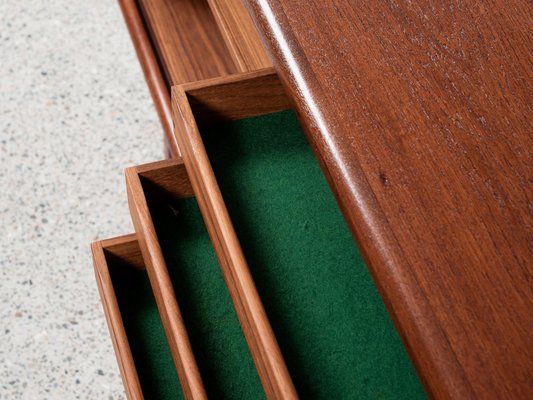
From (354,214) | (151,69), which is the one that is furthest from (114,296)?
(151,69)

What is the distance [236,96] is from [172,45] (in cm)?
43

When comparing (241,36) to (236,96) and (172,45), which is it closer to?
(236,96)

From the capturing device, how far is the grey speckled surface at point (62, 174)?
1.05m

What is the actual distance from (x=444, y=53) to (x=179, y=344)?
33 centimetres

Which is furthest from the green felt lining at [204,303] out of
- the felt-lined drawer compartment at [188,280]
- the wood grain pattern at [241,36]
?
the wood grain pattern at [241,36]

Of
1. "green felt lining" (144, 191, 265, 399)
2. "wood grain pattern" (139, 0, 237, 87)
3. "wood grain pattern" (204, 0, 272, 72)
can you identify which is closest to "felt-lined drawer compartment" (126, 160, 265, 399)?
"green felt lining" (144, 191, 265, 399)

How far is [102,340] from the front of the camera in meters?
1.06

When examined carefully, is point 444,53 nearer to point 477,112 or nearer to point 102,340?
point 477,112

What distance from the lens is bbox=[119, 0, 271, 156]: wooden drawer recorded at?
3.36 feet

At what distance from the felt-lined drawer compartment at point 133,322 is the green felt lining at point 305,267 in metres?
0.15

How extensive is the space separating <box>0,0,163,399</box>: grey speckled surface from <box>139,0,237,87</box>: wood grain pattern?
0.22m

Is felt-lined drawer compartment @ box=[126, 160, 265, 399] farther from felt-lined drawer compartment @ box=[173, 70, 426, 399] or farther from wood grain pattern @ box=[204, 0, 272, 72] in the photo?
wood grain pattern @ box=[204, 0, 272, 72]

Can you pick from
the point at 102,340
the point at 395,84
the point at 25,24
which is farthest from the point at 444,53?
the point at 25,24

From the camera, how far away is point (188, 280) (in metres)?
0.69
